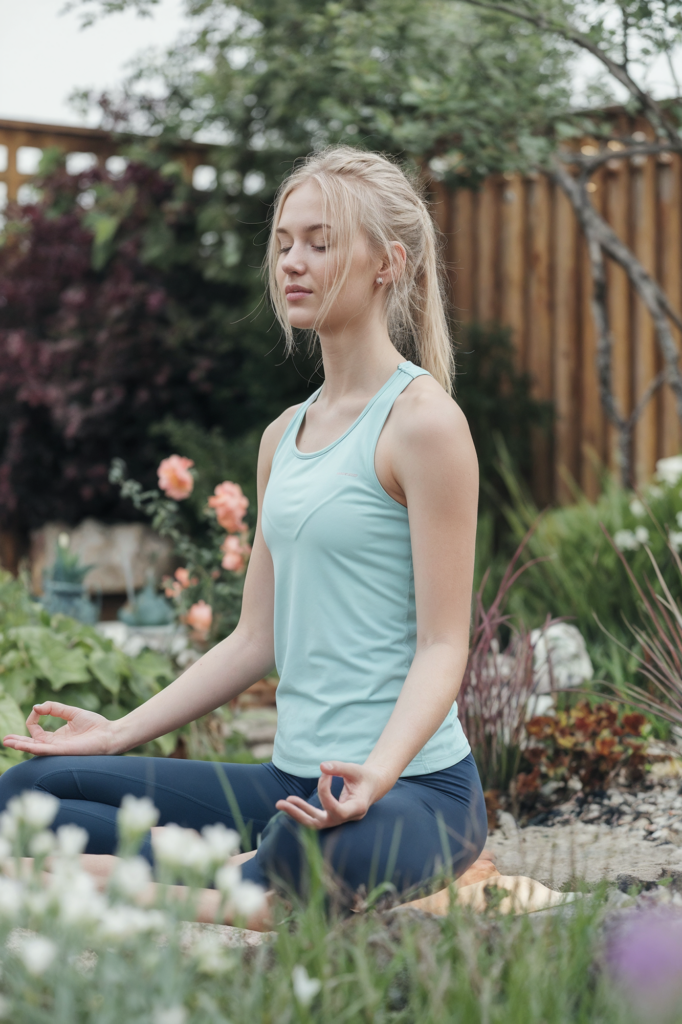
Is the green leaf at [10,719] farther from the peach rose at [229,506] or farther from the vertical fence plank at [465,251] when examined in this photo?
the vertical fence plank at [465,251]

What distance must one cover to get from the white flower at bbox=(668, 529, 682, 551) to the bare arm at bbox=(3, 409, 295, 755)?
1.70 meters

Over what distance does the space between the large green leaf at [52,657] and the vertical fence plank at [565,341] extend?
3.37 m

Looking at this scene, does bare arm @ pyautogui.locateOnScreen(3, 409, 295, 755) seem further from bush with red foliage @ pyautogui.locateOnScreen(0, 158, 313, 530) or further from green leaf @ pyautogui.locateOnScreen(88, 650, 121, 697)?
bush with red foliage @ pyautogui.locateOnScreen(0, 158, 313, 530)

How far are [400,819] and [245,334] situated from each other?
470 centimetres

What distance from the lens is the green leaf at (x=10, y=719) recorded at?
7.03ft

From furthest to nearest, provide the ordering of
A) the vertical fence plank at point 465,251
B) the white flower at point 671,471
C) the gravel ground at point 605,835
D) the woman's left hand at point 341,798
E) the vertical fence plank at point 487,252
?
the vertical fence plank at point 465,251
the vertical fence plank at point 487,252
the white flower at point 671,471
the gravel ground at point 605,835
the woman's left hand at point 341,798

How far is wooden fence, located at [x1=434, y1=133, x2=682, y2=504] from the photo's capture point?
15.9 ft

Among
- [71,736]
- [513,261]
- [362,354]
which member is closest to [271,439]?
[362,354]

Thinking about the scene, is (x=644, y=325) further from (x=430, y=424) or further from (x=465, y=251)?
(x=430, y=424)

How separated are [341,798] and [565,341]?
443 centimetres

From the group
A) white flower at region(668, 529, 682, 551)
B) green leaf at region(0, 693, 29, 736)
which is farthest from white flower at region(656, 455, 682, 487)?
green leaf at region(0, 693, 29, 736)

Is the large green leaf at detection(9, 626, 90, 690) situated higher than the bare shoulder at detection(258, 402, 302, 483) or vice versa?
Answer: the bare shoulder at detection(258, 402, 302, 483)

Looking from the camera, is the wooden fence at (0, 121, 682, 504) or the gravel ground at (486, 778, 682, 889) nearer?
the gravel ground at (486, 778, 682, 889)

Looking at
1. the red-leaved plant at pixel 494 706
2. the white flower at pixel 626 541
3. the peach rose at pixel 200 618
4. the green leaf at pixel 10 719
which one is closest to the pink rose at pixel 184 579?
the peach rose at pixel 200 618
